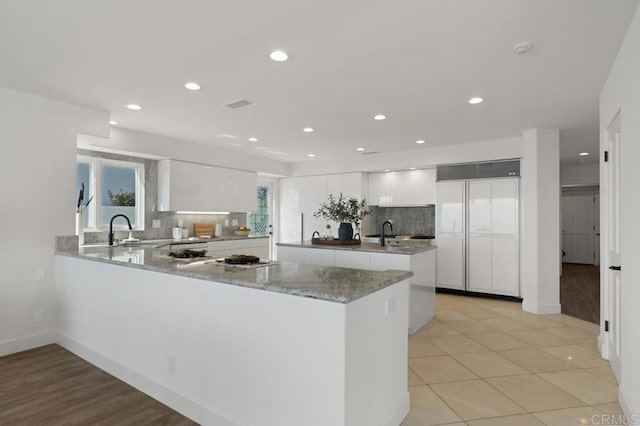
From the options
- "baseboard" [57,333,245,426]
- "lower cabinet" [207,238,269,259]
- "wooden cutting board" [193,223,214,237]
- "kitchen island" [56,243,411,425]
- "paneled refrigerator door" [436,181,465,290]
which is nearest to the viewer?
"kitchen island" [56,243,411,425]

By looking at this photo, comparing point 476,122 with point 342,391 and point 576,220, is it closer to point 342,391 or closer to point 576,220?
point 342,391

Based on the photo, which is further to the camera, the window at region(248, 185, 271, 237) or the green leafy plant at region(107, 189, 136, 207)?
the window at region(248, 185, 271, 237)

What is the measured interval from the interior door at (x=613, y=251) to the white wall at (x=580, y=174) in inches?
228

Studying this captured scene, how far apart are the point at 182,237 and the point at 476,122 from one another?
15.4 feet

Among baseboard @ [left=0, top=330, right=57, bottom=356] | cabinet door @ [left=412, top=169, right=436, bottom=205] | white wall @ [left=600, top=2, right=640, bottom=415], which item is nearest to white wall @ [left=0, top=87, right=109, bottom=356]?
baseboard @ [left=0, top=330, right=57, bottom=356]

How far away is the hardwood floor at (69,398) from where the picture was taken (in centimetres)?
226

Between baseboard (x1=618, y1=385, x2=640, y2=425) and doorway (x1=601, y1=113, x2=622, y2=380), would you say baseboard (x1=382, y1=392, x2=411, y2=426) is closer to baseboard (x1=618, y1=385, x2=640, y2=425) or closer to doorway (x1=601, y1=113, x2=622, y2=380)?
baseboard (x1=618, y1=385, x2=640, y2=425)

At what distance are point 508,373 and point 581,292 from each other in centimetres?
440

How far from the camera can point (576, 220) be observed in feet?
30.8

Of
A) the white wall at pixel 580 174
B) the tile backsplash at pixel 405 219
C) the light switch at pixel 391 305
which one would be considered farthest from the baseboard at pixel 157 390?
the white wall at pixel 580 174

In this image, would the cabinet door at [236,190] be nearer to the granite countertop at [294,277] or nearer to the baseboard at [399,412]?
the granite countertop at [294,277]

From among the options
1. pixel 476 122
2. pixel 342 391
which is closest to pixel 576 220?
pixel 476 122

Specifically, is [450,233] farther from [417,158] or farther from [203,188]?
[203,188]

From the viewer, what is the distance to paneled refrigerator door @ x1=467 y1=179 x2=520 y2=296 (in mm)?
5367
